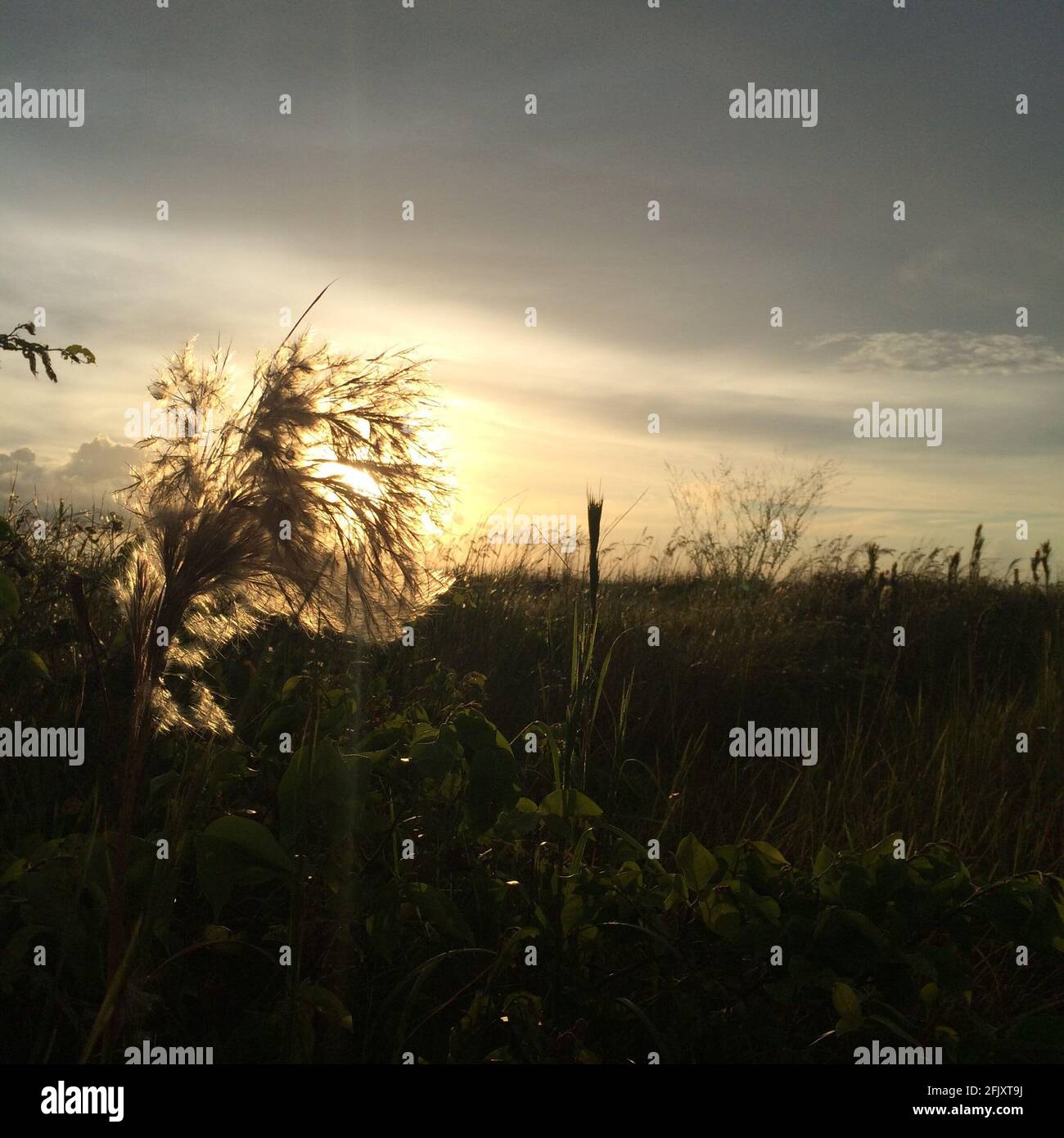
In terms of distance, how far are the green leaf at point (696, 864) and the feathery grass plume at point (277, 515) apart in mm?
858

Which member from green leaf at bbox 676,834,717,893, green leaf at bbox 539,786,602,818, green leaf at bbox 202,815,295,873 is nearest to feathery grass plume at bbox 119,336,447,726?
green leaf at bbox 202,815,295,873

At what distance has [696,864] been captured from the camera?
2.09 m

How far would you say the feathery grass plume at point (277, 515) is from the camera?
181 centimetres

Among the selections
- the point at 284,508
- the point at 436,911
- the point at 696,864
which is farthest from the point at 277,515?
the point at 696,864

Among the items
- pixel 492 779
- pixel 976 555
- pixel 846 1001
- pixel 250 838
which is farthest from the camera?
pixel 976 555

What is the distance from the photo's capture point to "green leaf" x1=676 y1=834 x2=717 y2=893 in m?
2.09

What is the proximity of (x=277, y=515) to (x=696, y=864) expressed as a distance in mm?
1255

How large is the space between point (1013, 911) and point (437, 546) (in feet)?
5.17

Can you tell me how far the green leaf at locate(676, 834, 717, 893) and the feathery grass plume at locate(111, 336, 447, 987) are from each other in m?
0.86

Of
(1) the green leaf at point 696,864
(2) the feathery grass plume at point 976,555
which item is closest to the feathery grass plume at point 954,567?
(2) the feathery grass plume at point 976,555

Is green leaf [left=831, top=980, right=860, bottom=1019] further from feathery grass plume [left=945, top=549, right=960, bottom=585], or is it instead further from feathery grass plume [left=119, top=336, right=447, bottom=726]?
feathery grass plume [left=945, top=549, right=960, bottom=585]

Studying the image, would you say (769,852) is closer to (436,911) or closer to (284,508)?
(436,911)
